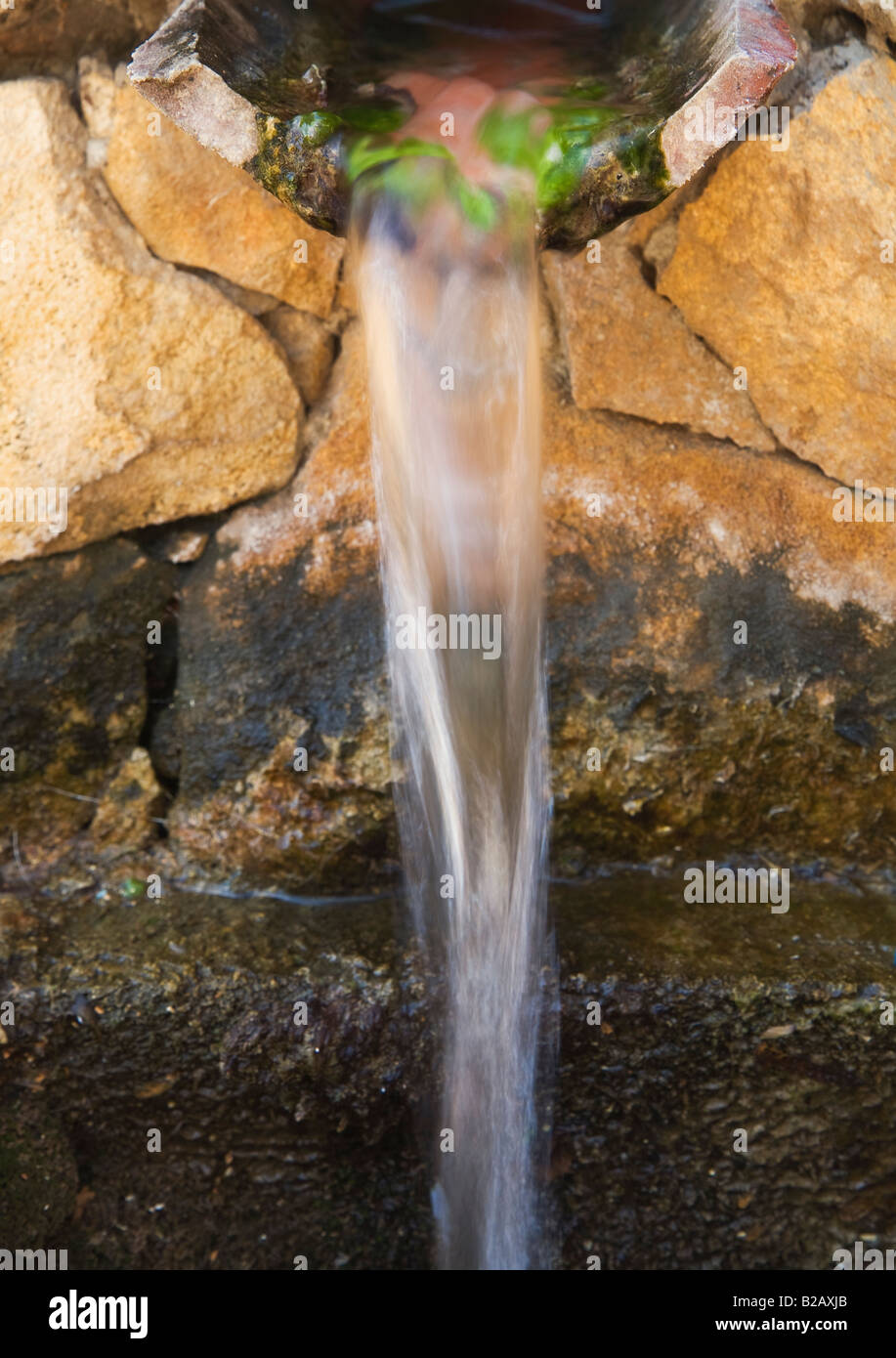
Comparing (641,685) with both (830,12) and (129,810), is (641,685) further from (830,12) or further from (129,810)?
(830,12)

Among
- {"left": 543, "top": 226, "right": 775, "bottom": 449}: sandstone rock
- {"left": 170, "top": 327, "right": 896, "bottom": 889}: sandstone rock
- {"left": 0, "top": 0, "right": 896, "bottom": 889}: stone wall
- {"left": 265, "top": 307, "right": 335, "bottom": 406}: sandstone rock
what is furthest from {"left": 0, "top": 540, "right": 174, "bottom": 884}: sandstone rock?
{"left": 543, "top": 226, "right": 775, "bottom": 449}: sandstone rock

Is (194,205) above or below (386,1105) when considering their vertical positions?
above

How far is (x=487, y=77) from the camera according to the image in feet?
9.28

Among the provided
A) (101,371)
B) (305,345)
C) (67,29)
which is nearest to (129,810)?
(101,371)

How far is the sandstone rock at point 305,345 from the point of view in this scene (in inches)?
130

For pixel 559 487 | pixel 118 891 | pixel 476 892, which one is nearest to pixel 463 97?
pixel 559 487

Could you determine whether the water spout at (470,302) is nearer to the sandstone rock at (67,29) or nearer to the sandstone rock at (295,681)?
the sandstone rock at (295,681)

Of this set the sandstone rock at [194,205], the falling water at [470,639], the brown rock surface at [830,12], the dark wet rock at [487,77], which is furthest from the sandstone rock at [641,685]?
the brown rock surface at [830,12]

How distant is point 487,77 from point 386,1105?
8.39 ft

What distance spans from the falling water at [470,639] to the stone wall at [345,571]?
0.17 metres

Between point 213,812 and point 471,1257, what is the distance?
Answer: 4.49 feet

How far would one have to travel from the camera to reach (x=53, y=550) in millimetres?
3258

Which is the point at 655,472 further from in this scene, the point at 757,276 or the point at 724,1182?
the point at 724,1182

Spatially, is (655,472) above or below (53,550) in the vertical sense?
above
